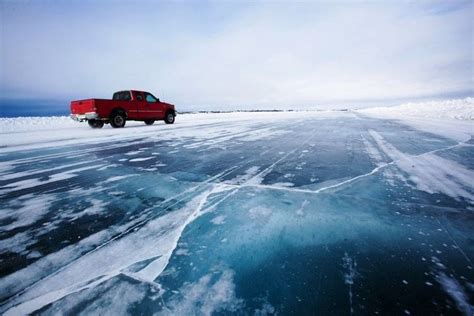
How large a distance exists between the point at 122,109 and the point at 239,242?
13775 mm

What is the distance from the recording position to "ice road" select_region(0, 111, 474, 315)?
1.58 m

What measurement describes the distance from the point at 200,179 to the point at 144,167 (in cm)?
141

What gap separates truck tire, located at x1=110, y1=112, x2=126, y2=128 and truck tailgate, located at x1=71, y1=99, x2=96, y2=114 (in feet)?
3.58

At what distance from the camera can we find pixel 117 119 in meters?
13.9

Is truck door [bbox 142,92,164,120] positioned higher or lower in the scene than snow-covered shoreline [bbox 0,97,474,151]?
higher

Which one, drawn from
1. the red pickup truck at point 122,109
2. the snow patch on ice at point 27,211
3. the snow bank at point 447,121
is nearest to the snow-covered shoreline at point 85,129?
the snow bank at point 447,121

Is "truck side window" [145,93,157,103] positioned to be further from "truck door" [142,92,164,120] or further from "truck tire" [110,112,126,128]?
"truck tire" [110,112,126,128]

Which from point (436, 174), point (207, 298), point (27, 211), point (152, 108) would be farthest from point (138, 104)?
point (207, 298)

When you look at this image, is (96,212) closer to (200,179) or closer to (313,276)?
(200,179)

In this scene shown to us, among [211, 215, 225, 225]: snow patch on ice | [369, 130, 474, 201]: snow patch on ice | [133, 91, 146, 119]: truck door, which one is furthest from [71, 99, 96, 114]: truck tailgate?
[369, 130, 474, 201]: snow patch on ice

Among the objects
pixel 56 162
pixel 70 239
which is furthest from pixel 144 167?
pixel 70 239

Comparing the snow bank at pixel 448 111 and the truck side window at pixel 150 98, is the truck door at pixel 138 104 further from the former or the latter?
the snow bank at pixel 448 111

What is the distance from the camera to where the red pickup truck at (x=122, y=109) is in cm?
1273

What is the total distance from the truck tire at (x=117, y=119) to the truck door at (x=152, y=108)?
4.91 feet
